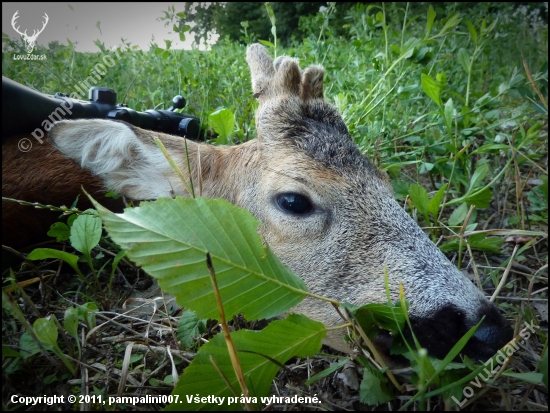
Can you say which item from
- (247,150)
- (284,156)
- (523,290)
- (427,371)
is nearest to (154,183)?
(247,150)

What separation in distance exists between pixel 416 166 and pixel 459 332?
2533mm

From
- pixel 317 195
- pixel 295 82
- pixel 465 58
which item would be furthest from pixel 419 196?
pixel 465 58

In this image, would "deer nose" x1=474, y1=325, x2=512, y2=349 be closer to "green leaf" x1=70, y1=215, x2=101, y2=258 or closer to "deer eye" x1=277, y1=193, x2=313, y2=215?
"deer eye" x1=277, y1=193, x2=313, y2=215

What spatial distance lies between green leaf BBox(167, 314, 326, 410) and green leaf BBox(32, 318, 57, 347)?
67 cm

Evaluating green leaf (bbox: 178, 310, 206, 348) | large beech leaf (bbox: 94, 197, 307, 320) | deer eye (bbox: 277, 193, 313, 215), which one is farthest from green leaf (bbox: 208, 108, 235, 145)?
large beech leaf (bbox: 94, 197, 307, 320)

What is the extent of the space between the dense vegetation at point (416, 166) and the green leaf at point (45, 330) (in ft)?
0.03

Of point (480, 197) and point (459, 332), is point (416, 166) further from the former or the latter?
point (459, 332)

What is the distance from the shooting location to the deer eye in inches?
96.9

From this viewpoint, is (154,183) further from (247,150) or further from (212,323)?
(212,323)

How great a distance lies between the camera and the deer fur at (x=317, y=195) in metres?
1.95

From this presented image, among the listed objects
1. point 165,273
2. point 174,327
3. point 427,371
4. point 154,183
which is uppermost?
point 154,183

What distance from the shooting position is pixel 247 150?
291 cm

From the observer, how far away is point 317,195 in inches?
96.4

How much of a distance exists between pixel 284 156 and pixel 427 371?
1568 millimetres
